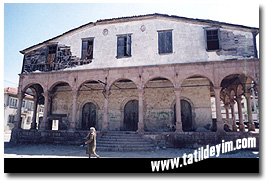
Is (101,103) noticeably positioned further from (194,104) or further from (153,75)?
(194,104)

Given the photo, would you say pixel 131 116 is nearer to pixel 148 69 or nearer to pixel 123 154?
pixel 148 69

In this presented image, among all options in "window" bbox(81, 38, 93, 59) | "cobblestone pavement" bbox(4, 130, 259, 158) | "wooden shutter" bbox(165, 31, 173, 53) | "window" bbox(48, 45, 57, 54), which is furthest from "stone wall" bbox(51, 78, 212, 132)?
"cobblestone pavement" bbox(4, 130, 259, 158)

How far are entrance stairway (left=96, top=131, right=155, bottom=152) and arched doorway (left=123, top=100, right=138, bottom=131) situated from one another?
3.06m

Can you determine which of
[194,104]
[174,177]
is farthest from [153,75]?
[174,177]

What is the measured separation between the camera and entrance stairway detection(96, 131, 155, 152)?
10398 millimetres

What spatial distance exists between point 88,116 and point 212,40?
38.6 ft

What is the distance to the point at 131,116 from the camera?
15.1m

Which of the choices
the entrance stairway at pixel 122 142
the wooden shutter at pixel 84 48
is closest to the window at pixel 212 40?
the entrance stairway at pixel 122 142

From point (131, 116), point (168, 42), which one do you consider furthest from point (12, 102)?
point (168, 42)

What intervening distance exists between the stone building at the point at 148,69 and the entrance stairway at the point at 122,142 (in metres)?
0.62

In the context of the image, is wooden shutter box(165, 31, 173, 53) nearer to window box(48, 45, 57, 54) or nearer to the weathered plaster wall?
the weathered plaster wall

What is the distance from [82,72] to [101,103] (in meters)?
3.48

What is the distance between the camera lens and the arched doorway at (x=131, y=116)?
15.0 meters

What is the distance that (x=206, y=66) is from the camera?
11852mm
